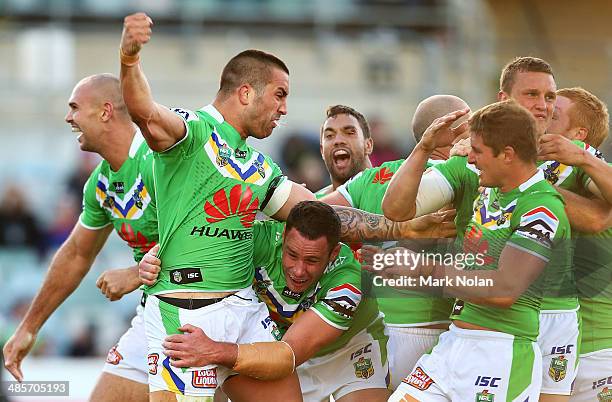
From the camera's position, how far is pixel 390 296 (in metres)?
5.86

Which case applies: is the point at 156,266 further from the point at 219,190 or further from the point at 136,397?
the point at 136,397

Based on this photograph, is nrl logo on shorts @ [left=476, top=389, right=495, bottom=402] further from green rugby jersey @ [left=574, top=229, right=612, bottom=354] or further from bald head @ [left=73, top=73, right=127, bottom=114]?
bald head @ [left=73, top=73, right=127, bottom=114]

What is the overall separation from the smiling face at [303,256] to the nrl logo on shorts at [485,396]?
3.41 feet

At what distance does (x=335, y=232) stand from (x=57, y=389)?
100 inches

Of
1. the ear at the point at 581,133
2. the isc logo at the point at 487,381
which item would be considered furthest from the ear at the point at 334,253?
the ear at the point at 581,133

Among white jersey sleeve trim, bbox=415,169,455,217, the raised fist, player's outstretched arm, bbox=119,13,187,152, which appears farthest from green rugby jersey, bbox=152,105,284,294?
white jersey sleeve trim, bbox=415,169,455,217

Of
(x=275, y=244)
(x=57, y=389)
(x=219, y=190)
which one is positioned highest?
(x=219, y=190)

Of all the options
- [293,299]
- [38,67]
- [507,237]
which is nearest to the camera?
[507,237]

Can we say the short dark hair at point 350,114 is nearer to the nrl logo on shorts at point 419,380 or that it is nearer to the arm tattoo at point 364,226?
the arm tattoo at point 364,226

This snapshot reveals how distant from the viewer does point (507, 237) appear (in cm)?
489

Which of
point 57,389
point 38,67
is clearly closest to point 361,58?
point 38,67

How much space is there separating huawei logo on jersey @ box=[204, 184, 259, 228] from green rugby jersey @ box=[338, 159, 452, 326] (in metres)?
0.93

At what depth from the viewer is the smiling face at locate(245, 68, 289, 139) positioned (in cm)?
526

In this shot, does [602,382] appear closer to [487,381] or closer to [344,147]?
[487,381]
